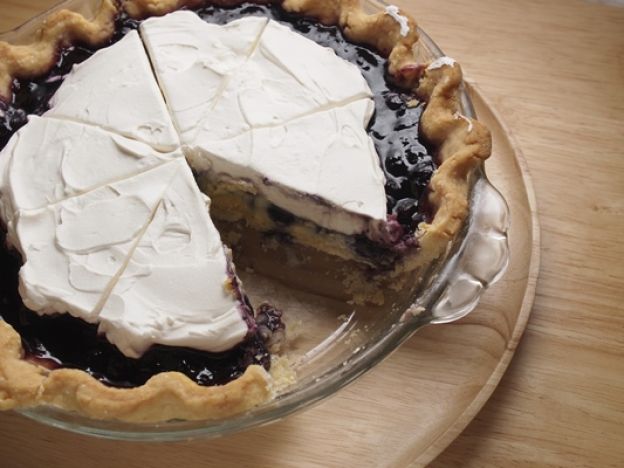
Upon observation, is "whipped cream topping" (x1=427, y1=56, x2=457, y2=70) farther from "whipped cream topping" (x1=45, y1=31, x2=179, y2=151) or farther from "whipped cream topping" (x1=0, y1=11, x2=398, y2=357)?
"whipped cream topping" (x1=45, y1=31, x2=179, y2=151)

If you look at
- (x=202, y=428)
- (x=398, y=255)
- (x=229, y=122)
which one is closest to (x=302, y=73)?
(x=229, y=122)

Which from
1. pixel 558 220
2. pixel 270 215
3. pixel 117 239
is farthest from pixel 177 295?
pixel 558 220

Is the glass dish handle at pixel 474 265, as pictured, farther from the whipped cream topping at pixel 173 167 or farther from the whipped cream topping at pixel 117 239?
the whipped cream topping at pixel 117 239

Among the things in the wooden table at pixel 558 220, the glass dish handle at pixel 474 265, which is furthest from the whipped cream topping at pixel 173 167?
the wooden table at pixel 558 220

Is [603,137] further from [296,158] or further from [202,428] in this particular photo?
[202,428]

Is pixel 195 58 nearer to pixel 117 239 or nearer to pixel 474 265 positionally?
pixel 117 239

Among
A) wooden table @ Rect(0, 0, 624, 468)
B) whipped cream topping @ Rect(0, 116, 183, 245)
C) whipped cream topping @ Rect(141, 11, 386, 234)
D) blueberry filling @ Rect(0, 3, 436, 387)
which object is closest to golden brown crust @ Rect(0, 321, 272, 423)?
blueberry filling @ Rect(0, 3, 436, 387)
